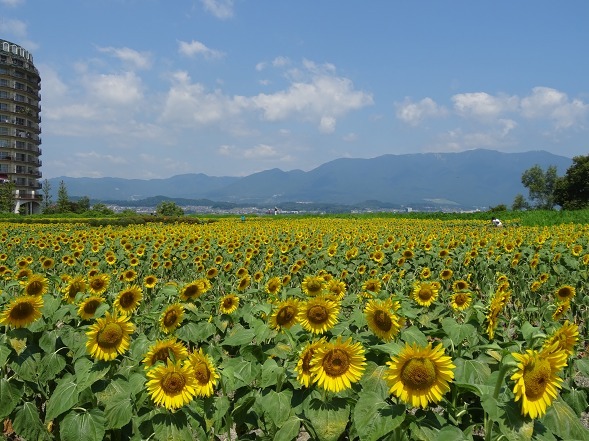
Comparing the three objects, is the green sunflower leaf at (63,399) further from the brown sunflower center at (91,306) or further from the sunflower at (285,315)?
the sunflower at (285,315)

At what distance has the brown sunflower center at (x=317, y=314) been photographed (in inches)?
128

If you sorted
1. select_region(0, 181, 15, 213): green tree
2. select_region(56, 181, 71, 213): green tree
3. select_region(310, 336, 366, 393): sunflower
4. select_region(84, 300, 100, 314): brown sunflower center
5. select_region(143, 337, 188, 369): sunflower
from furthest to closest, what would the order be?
select_region(56, 181, 71, 213): green tree < select_region(0, 181, 15, 213): green tree < select_region(84, 300, 100, 314): brown sunflower center < select_region(143, 337, 188, 369): sunflower < select_region(310, 336, 366, 393): sunflower

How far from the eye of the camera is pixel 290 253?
40.9 ft

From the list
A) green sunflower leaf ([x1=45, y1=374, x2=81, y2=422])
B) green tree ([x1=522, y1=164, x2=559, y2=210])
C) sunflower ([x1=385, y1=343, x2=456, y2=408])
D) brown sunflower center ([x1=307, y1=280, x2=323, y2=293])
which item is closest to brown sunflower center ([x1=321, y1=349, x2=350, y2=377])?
sunflower ([x1=385, y1=343, x2=456, y2=408])

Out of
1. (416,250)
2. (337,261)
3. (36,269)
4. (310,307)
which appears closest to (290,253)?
(337,261)

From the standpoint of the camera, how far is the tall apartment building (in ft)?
319

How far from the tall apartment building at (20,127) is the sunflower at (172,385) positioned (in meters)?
104

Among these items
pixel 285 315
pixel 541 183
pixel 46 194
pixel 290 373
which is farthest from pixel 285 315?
pixel 541 183

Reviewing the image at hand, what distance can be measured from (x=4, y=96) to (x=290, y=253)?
107 metres

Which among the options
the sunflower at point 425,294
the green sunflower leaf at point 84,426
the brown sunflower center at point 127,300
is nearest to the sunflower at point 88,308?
the brown sunflower center at point 127,300

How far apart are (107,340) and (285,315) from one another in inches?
47.6

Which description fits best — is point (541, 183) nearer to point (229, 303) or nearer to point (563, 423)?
point (229, 303)

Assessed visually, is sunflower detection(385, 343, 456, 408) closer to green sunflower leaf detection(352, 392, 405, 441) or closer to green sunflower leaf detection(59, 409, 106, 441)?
green sunflower leaf detection(352, 392, 405, 441)

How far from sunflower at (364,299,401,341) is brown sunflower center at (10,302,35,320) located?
243 centimetres
